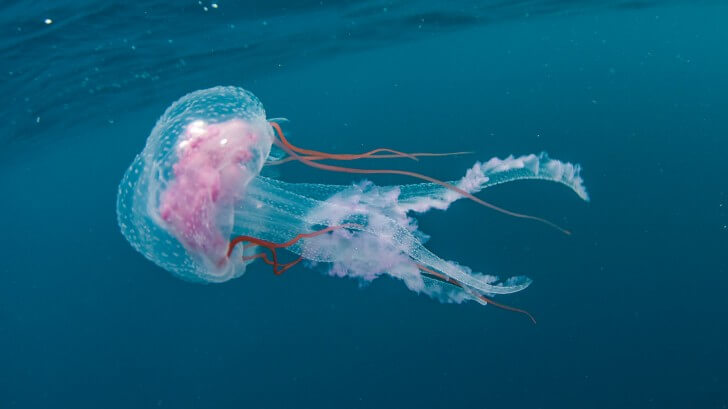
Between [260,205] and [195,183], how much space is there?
50 cm

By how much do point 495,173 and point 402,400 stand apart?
4.92 metres

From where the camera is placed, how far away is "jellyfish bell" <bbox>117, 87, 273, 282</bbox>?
2.90 metres

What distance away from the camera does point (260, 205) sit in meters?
3.23

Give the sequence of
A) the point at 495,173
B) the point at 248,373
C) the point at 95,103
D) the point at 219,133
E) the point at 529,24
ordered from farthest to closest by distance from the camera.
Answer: the point at 529,24 < the point at 95,103 < the point at 248,373 < the point at 495,173 < the point at 219,133

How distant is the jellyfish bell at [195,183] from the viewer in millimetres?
2896

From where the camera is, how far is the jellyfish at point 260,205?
9.61ft

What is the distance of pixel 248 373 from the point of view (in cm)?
845

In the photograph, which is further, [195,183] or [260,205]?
[260,205]

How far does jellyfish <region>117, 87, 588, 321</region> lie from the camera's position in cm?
293

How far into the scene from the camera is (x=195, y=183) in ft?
9.46

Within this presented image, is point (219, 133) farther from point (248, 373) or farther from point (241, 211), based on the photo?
point (248, 373)

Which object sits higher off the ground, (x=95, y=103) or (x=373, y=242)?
→ (x=373, y=242)

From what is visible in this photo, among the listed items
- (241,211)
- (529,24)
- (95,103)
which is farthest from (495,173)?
(529,24)

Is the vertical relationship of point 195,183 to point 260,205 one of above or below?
above
